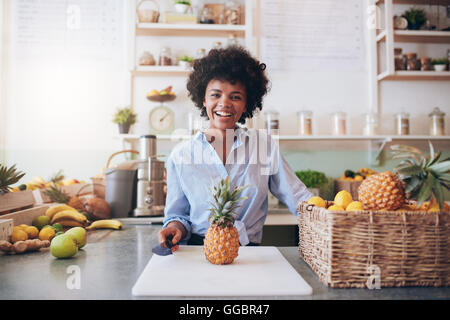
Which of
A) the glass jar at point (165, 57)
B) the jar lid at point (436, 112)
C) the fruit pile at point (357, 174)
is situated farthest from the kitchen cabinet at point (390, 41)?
the glass jar at point (165, 57)

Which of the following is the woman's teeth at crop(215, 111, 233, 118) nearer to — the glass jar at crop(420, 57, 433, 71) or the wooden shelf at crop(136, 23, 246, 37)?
the wooden shelf at crop(136, 23, 246, 37)

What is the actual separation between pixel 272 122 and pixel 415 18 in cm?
134

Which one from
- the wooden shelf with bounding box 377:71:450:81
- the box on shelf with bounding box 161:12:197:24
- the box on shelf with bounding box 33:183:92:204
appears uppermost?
the box on shelf with bounding box 161:12:197:24

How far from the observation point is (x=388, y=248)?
0.63 m

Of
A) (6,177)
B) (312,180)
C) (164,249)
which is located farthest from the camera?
(312,180)

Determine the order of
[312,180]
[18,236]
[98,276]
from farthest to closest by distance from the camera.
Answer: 1. [312,180]
2. [18,236]
3. [98,276]

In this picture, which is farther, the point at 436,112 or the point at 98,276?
the point at 436,112

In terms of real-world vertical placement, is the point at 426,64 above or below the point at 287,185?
above

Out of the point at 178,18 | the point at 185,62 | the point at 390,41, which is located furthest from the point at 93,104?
the point at 390,41

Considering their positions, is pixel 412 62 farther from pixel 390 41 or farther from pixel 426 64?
pixel 390 41

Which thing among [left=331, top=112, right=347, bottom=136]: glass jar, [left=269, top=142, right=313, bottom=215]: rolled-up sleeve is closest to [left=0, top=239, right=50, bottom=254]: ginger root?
[left=269, top=142, right=313, bottom=215]: rolled-up sleeve

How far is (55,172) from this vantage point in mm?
2510

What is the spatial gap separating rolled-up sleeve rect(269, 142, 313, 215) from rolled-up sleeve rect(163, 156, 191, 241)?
0.36m

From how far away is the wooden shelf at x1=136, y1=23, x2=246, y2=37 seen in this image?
237 centimetres
